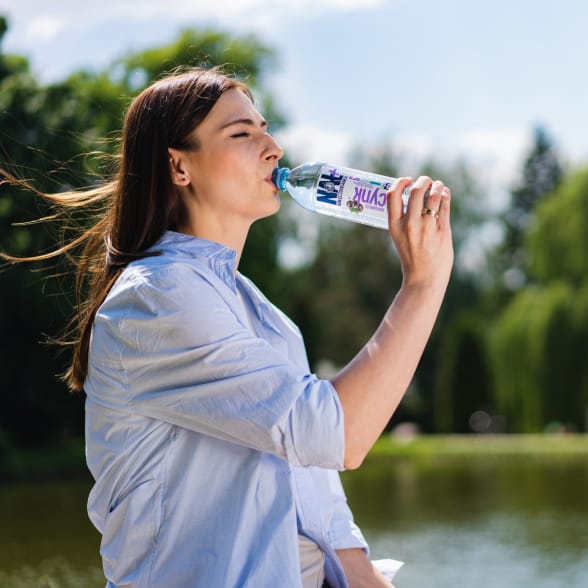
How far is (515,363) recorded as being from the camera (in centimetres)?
2536

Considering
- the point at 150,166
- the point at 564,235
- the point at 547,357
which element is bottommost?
the point at 547,357

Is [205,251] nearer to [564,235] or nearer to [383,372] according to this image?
[383,372]

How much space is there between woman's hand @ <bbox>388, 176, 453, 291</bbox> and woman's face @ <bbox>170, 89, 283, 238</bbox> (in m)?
0.25

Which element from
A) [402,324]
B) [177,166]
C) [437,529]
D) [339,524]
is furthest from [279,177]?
[437,529]

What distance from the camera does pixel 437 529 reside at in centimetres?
1062

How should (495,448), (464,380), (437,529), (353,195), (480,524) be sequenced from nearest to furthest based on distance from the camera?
1. (353,195)
2. (437,529)
3. (480,524)
4. (495,448)
5. (464,380)

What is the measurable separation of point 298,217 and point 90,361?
1269 inches

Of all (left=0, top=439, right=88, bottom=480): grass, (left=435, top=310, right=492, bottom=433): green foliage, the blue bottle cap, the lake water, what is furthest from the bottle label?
(left=435, top=310, right=492, bottom=433): green foliage

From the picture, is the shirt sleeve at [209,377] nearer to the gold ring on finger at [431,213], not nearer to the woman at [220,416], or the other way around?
the woman at [220,416]

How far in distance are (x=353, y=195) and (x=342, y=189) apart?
36 millimetres

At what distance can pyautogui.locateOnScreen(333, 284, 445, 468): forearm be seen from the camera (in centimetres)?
135

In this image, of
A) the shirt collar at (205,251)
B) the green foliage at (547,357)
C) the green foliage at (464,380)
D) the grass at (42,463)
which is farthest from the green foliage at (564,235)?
the shirt collar at (205,251)

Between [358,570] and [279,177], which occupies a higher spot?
[279,177]

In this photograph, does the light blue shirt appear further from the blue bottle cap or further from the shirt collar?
the blue bottle cap
